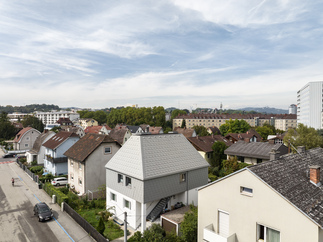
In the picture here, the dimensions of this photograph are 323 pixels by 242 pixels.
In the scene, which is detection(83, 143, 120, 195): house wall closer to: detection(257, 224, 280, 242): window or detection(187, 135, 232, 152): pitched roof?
detection(187, 135, 232, 152): pitched roof

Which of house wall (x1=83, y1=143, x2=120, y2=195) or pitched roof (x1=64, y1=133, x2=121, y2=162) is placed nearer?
house wall (x1=83, y1=143, x2=120, y2=195)

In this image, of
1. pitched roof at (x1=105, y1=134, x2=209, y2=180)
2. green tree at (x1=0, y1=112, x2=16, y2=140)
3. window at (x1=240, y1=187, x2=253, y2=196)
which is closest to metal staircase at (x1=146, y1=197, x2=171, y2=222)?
pitched roof at (x1=105, y1=134, x2=209, y2=180)

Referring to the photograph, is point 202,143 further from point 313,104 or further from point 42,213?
point 313,104

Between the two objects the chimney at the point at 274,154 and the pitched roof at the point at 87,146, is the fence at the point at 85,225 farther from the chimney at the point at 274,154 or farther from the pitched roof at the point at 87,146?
the chimney at the point at 274,154

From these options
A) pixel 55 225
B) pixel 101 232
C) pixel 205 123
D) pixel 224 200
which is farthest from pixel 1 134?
pixel 205 123

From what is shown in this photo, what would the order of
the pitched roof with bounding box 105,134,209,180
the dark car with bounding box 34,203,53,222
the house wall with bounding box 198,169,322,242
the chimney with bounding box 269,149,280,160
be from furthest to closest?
the dark car with bounding box 34,203,53,222 < the pitched roof with bounding box 105,134,209,180 < the chimney with bounding box 269,149,280,160 < the house wall with bounding box 198,169,322,242

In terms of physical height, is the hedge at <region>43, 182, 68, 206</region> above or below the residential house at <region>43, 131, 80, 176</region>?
below
